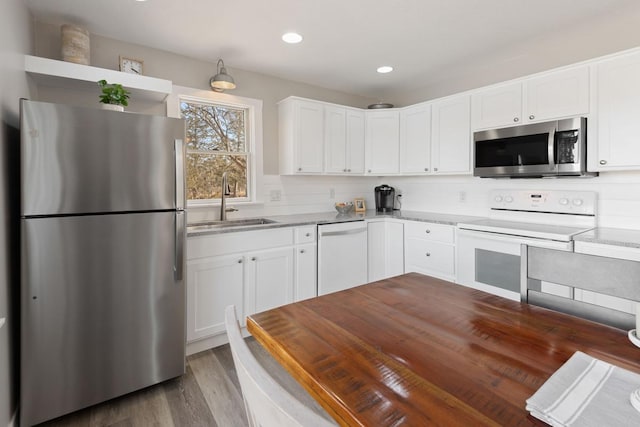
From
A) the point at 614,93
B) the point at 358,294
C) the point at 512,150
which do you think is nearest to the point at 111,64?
the point at 358,294

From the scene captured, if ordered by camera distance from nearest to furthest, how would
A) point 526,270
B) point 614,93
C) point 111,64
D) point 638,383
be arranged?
point 638,383
point 526,270
point 614,93
point 111,64

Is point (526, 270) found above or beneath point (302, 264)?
above

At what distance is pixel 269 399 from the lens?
506 millimetres

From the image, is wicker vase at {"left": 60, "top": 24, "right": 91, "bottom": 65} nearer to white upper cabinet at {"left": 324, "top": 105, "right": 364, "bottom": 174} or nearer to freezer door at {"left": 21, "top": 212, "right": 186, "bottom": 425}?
freezer door at {"left": 21, "top": 212, "right": 186, "bottom": 425}

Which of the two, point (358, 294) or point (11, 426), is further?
point (11, 426)

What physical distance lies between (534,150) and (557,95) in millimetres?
438

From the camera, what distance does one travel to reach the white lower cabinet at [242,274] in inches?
96.3

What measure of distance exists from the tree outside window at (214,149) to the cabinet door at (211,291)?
32.7 inches

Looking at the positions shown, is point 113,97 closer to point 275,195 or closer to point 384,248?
point 275,195

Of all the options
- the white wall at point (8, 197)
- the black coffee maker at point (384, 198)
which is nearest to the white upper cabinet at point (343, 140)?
the black coffee maker at point (384, 198)

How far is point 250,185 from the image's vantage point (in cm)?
337

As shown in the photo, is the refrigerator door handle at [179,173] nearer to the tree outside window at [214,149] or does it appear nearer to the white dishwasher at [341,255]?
the tree outside window at [214,149]

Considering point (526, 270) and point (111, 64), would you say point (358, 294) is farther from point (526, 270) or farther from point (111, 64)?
point (111, 64)

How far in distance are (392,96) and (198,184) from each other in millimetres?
2676
